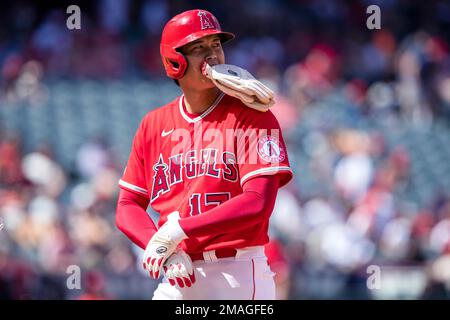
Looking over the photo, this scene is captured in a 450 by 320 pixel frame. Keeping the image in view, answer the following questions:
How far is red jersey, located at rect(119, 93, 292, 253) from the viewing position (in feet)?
10.6

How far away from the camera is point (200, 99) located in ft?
11.1

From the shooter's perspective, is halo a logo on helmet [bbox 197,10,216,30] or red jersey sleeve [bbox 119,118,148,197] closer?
halo a logo on helmet [bbox 197,10,216,30]

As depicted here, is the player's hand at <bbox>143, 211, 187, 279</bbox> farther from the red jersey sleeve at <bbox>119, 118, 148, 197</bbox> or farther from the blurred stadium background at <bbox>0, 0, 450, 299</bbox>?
the blurred stadium background at <bbox>0, 0, 450, 299</bbox>

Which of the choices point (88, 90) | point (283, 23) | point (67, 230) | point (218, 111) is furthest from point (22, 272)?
point (283, 23)

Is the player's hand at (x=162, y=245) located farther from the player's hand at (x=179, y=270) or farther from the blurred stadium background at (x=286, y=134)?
the blurred stadium background at (x=286, y=134)

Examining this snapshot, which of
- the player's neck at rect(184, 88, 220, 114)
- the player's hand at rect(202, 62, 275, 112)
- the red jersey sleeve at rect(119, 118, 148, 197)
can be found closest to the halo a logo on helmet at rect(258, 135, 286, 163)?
the player's hand at rect(202, 62, 275, 112)

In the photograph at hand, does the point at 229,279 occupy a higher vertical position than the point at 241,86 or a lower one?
lower

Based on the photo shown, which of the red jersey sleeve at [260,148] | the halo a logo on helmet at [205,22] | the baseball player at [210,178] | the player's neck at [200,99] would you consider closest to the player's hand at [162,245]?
the baseball player at [210,178]

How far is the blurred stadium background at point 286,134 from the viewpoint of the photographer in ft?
24.0

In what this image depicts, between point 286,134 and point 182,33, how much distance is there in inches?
228

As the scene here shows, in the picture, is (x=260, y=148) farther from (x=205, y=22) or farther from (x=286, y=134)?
(x=286, y=134)

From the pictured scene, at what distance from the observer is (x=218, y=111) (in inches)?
132

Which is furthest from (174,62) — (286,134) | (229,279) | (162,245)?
(286,134)
